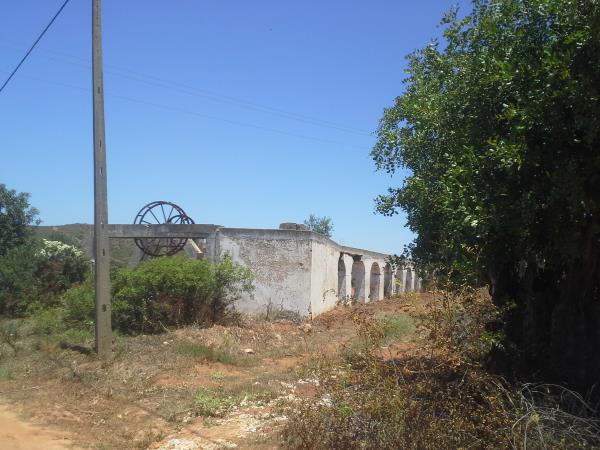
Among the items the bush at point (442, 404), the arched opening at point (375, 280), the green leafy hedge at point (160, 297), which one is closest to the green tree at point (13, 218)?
the green leafy hedge at point (160, 297)

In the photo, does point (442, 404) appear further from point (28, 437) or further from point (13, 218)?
point (13, 218)

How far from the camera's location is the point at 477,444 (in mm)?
4781

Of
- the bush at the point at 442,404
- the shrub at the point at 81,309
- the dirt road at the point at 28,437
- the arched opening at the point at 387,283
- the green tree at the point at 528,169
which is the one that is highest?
the green tree at the point at 528,169

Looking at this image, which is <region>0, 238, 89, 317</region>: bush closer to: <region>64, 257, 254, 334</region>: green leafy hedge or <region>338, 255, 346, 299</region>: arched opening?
<region>64, 257, 254, 334</region>: green leafy hedge

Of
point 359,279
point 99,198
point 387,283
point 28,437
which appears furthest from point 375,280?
point 28,437

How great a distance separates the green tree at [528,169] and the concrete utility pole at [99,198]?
671 centimetres

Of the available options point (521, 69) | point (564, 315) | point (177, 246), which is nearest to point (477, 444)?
point (564, 315)

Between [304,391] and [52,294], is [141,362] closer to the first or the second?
[304,391]

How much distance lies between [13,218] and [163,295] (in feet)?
39.5

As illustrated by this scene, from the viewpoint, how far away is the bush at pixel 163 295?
47.0 ft

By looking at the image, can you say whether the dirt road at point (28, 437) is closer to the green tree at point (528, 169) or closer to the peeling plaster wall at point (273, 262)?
the green tree at point (528, 169)

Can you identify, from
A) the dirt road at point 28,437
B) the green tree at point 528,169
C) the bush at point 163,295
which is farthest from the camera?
the bush at point 163,295

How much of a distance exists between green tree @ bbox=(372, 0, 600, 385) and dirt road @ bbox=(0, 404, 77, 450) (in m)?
5.38

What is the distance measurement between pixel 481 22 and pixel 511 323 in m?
3.62
